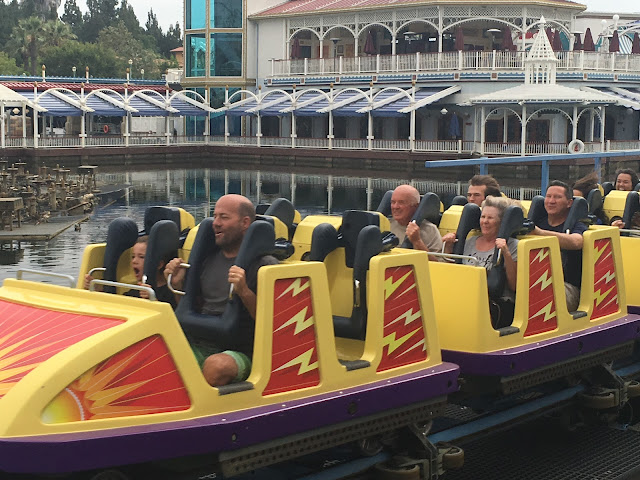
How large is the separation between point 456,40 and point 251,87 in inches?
567

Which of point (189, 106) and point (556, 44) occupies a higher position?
point (556, 44)

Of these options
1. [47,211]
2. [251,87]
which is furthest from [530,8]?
[47,211]

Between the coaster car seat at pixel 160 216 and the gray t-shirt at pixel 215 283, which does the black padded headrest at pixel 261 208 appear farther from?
the gray t-shirt at pixel 215 283

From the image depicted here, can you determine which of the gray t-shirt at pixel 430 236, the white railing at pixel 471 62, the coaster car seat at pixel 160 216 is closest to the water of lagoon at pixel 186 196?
the coaster car seat at pixel 160 216

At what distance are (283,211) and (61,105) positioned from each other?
148 feet

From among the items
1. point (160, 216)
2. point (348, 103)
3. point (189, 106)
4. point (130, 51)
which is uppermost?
point (130, 51)

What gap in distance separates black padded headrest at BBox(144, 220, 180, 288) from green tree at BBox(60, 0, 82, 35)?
139 meters

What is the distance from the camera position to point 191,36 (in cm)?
6438

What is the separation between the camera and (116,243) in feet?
20.5

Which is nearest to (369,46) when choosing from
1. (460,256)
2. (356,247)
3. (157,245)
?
(460,256)

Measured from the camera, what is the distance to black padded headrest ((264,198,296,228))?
24.5ft

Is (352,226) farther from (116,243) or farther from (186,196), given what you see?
(186,196)

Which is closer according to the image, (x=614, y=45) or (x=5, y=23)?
(x=614, y=45)

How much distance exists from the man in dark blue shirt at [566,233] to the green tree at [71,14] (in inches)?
5422
